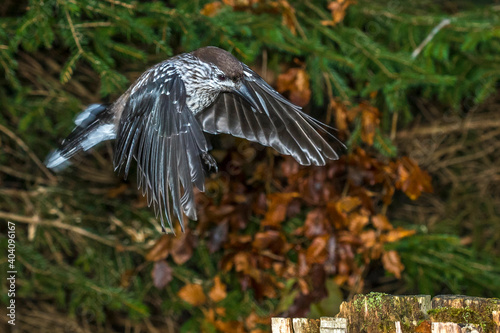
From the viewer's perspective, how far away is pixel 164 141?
1903 mm

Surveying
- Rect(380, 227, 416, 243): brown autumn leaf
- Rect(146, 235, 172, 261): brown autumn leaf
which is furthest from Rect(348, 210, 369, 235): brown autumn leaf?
Rect(146, 235, 172, 261): brown autumn leaf

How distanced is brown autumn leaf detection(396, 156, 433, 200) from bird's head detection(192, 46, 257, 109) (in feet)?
3.84

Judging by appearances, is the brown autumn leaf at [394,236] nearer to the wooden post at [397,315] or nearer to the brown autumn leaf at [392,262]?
the brown autumn leaf at [392,262]

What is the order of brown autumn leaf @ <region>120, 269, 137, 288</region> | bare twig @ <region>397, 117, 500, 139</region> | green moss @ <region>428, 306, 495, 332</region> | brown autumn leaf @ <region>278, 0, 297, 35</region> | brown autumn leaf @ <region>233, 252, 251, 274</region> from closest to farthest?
green moss @ <region>428, 306, 495, 332</region> < brown autumn leaf @ <region>278, 0, 297, 35</region> < brown autumn leaf @ <region>233, 252, 251, 274</region> < brown autumn leaf @ <region>120, 269, 137, 288</region> < bare twig @ <region>397, 117, 500, 139</region>

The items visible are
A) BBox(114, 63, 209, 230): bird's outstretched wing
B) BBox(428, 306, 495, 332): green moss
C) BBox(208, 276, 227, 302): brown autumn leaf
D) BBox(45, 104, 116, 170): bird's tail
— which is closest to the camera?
BBox(428, 306, 495, 332): green moss

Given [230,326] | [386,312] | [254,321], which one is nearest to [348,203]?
[254,321]

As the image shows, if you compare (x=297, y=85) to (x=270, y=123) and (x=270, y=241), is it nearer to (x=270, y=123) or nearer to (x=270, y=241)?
(x=270, y=123)

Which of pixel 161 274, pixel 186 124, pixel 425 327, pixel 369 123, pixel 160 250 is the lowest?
pixel 425 327

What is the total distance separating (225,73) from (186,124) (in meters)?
0.39

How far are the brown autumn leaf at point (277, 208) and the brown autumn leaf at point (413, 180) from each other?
23.0 inches

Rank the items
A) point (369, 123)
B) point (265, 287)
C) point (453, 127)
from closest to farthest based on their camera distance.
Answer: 1. point (369, 123)
2. point (265, 287)
3. point (453, 127)

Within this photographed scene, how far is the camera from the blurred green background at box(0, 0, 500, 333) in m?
2.81

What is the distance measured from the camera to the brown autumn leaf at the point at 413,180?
9.91 feet

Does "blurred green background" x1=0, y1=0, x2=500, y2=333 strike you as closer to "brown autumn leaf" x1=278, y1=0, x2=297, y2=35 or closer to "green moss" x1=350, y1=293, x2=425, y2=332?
"brown autumn leaf" x1=278, y1=0, x2=297, y2=35
